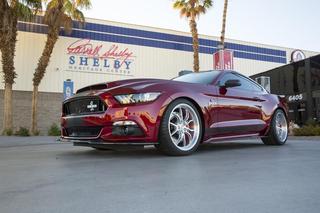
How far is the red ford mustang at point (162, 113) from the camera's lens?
4.91m

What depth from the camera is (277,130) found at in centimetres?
722

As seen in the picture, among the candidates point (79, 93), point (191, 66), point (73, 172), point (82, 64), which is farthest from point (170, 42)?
point (73, 172)

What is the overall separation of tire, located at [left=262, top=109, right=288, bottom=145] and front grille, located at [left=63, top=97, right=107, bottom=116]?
345 centimetres

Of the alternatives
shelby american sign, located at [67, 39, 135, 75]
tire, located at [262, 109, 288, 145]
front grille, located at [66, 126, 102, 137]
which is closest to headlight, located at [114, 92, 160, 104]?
front grille, located at [66, 126, 102, 137]

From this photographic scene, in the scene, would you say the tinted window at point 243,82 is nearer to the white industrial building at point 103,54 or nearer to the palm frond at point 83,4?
the palm frond at point 83,4

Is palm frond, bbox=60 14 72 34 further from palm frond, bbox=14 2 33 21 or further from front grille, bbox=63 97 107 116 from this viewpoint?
front grille, bbox=63 97 107 116

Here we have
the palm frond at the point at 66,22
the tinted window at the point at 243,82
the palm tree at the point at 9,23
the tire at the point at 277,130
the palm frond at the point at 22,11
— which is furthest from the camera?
the palm frond at the point at 66,22

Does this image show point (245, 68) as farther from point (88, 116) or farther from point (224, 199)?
point (224, 199)

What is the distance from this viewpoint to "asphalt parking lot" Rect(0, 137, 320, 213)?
2.58 m

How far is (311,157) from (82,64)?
20.9 meters

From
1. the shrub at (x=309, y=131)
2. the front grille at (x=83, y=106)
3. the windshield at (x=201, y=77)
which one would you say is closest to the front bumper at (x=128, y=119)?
the front grille at (x=83, y=106)

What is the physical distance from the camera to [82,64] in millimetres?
24500

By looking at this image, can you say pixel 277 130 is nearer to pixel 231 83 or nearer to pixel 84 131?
pixel 231 83

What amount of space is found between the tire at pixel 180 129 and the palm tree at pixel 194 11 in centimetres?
1909
